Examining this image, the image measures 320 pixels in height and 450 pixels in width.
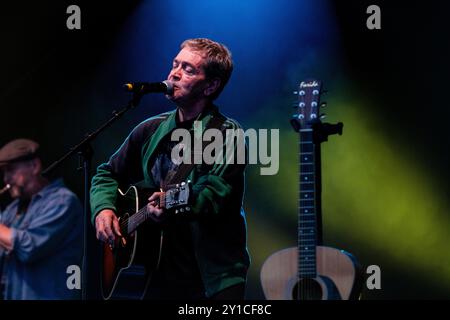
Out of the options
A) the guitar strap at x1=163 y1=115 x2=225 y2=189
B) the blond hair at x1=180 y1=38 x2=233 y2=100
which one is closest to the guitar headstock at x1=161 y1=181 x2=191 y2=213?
the guitar strap at x1=163 y1=115 x2=225 y2=189

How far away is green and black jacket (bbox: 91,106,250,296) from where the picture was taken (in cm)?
349

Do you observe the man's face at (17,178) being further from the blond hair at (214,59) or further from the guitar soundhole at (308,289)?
the guitar soundhole at (308,289)

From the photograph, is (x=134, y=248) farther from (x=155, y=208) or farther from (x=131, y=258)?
(x=155, y=208)

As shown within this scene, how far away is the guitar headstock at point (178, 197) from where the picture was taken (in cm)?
331

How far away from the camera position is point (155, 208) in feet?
11.5

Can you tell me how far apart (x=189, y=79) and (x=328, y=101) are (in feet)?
2.82

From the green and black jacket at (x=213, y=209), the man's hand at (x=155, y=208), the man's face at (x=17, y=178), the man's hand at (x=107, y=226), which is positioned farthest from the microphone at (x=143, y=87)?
the man's face at (x=17, y=178)

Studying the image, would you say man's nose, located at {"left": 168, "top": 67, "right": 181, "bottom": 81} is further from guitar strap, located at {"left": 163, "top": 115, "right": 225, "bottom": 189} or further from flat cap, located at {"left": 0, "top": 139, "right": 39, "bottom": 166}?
flat cap, located at {"left": 0, "top": 139, "right": 39, "bottom": 166}

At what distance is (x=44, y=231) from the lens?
4.60 metres

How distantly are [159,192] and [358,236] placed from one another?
1.22 metres

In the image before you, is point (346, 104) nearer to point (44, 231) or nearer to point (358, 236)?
point (358, 236)

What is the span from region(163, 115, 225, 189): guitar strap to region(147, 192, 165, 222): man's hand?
0.14 metres

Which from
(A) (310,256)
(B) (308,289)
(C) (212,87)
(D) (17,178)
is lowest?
(B) (308,289)

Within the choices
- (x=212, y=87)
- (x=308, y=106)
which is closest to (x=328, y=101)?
(x=308, y=106)
